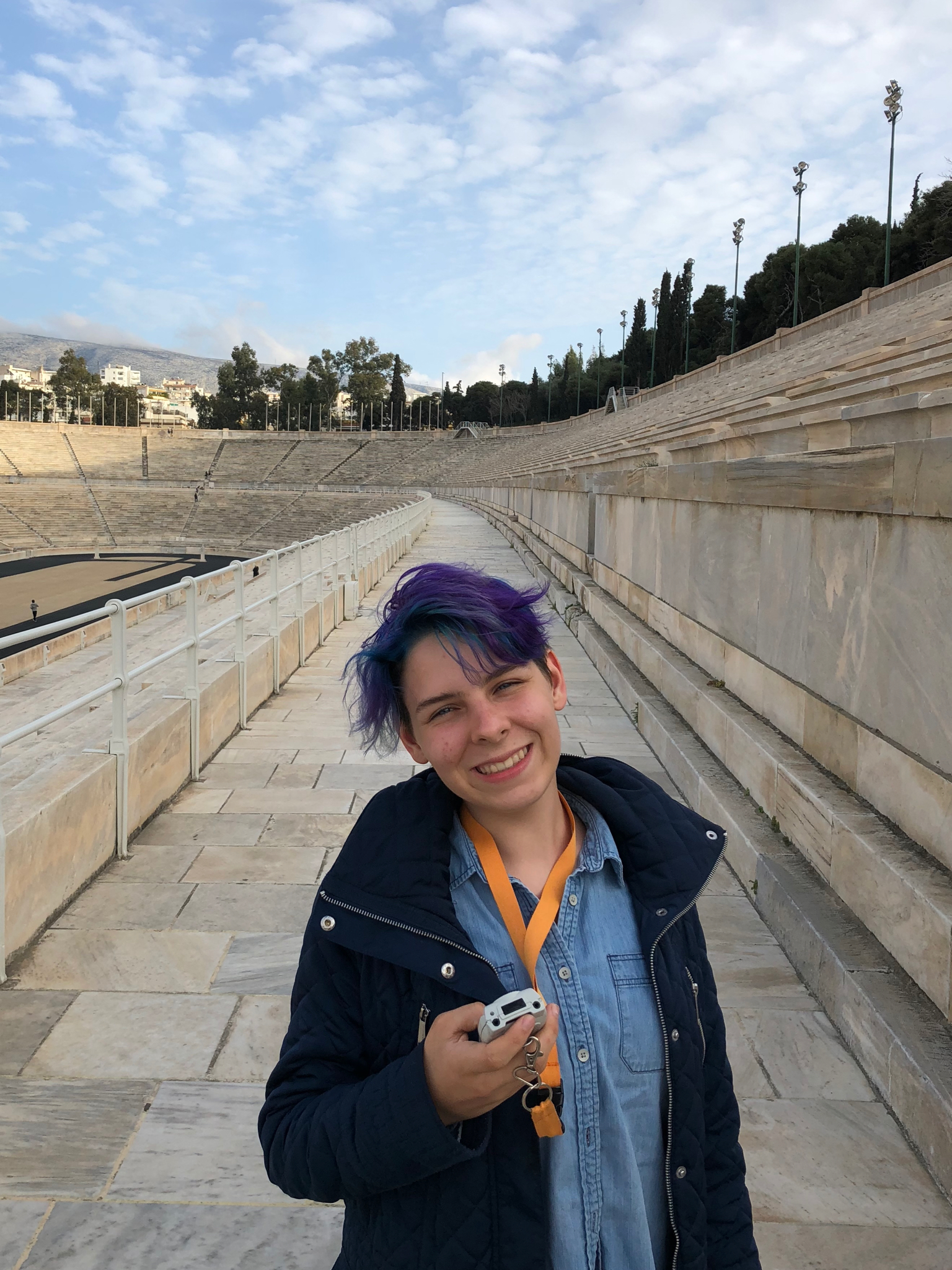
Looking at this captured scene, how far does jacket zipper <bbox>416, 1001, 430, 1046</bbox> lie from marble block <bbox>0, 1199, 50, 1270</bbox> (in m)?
1.54

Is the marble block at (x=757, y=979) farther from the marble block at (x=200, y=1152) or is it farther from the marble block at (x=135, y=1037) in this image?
the marble block at (x=135, y=1037)

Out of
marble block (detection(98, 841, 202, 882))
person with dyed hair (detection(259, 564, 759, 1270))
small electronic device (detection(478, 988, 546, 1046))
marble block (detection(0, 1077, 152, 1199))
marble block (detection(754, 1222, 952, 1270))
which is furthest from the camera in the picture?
marble block (detection(98, 841, 202, 882))

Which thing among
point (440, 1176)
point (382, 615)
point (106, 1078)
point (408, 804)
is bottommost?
point (106, 1078)

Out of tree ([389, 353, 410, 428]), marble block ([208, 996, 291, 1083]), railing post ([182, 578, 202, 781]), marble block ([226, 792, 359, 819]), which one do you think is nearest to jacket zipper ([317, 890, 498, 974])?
marble block ([208, 996, 291, 1083])

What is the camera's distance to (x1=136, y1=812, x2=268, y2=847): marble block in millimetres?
4723

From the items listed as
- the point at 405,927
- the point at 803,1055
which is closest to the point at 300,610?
the point at 803,1055

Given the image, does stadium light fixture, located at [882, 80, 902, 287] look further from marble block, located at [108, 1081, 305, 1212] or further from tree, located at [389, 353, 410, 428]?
tree, located at [389, 353, 410, 428]

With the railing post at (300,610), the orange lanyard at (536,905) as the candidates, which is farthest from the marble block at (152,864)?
the railing post at (300,610)

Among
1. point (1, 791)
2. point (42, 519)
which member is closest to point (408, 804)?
point (1, 791)

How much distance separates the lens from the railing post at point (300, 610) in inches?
365

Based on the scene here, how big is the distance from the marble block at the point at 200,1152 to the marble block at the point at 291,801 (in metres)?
2.43

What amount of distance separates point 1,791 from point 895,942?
3407mm

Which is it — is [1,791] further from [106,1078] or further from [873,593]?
[873,593]

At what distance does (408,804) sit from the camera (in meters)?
1.47
